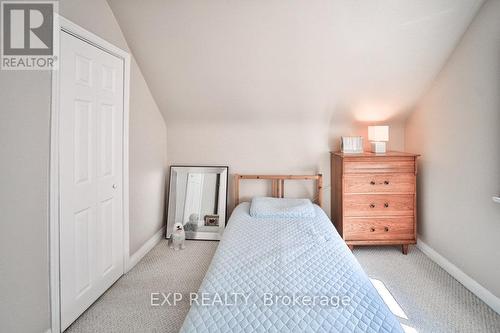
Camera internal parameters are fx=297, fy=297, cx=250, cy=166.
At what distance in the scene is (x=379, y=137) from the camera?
3.19 meters

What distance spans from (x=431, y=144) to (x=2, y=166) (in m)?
3.39

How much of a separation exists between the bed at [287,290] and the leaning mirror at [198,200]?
1.16 m

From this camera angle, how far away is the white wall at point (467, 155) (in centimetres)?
213

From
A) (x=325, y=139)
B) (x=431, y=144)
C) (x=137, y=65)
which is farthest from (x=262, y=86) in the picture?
(x=431, y=144)

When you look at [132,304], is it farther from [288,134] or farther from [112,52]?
[288,134]

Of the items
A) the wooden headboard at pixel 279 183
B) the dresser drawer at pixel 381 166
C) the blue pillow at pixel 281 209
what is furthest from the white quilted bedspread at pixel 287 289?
the wooden headboard at pixel 279 183

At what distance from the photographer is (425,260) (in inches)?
114

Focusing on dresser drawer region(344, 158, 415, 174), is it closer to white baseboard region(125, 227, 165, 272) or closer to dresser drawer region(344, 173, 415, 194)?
dresser drawer region(344, 173, 415, 194)

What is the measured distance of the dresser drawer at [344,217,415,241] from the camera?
9.91 feet

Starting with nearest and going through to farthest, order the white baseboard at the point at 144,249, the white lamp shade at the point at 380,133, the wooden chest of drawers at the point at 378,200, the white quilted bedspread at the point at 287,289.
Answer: the white quilted bedspread at the point at 287,289
the white baseboard at the point at 144,249
the wooden chest of drawers at the point at 378,200
the white lamp shade at the point at 380,133

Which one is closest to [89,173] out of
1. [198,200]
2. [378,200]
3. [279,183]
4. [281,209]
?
[198,200]

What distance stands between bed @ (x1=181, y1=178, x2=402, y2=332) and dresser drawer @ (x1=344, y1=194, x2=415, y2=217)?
2.59 feet

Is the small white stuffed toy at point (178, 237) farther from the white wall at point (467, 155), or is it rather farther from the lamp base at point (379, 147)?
the white wall at point (467, 155)

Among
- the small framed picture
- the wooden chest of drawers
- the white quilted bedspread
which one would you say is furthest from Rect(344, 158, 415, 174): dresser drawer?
→ the small framed picture
